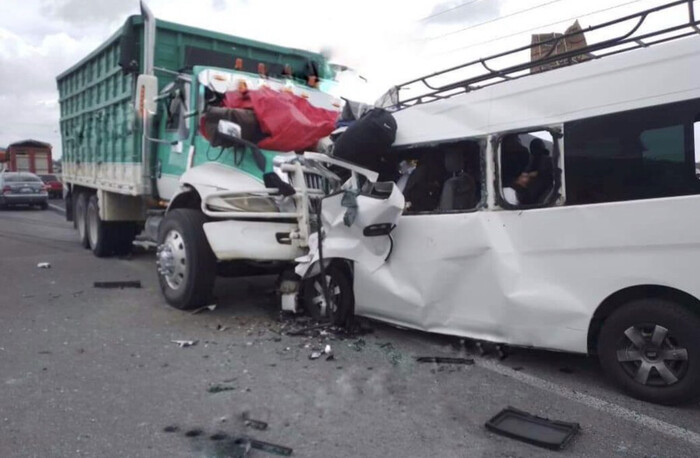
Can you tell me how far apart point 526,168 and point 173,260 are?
397 centimetres

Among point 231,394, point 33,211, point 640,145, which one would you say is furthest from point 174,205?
point 33,211

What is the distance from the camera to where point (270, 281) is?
28.8 feet

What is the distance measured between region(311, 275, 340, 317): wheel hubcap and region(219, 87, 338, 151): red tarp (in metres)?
1.47

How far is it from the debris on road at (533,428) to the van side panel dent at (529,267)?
71 centimetres

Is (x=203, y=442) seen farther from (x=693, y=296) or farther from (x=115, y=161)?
(x=115, y=161)

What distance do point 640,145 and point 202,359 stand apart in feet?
12.1

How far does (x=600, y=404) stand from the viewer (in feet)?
13.5

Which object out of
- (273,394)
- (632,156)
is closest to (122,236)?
(273,394)

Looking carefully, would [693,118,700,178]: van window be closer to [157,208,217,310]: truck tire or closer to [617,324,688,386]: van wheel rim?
[617,324,688,386]: van wheel rim

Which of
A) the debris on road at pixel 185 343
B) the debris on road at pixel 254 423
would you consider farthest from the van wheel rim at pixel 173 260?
the debris on road at pixel 254 423

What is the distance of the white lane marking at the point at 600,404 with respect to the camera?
3674 mm

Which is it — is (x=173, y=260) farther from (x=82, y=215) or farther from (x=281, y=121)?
(x=82, y=215)

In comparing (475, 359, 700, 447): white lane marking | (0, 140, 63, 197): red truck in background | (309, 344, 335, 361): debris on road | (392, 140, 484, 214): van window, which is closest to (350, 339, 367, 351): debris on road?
(309, 344, 335, 361): debris on road

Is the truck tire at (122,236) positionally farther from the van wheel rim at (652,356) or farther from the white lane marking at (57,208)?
the white lane marking at (57,208)
